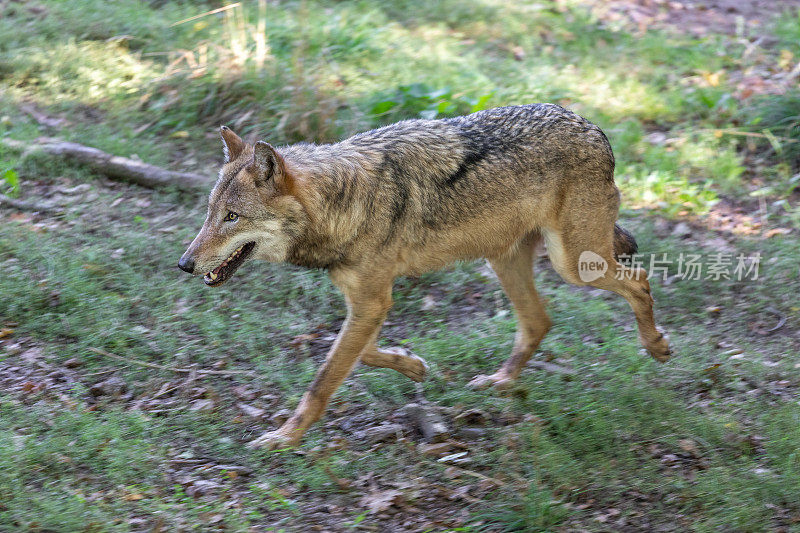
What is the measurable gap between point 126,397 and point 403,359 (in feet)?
5.83

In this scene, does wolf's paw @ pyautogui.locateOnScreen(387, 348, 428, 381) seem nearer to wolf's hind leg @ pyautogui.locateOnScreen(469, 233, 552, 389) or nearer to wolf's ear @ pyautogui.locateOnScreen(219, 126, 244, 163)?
wolf's hind leg @ pyautogui.locateOnScreen(469, 233, 552, 389)

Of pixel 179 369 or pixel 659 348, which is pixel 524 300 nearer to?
pixel 659 348

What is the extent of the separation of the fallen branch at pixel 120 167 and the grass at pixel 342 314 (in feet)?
0.52

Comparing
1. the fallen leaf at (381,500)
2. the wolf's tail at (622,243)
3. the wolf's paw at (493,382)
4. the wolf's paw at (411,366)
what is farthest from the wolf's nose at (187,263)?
the wolf's tail at (622,243)

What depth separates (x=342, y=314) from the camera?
20.5 feet

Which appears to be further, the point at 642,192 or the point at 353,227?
the point at 642,192

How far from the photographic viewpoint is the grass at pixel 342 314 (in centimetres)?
417

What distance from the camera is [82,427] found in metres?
4.54

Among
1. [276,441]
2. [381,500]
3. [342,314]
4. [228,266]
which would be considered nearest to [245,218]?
[228,266]

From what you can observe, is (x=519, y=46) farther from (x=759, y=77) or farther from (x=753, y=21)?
(x=753, y=21)

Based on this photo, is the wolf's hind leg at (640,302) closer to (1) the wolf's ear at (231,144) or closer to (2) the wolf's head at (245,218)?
(2) the wolf's head at (245,218)

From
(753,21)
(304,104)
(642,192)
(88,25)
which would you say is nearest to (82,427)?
(304,104)

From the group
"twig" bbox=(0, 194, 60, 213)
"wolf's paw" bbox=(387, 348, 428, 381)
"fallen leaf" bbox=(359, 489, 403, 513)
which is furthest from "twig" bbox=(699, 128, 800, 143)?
"twig" bbox=(0, 194, 60, 213)

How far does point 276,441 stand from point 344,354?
0.63 metres
